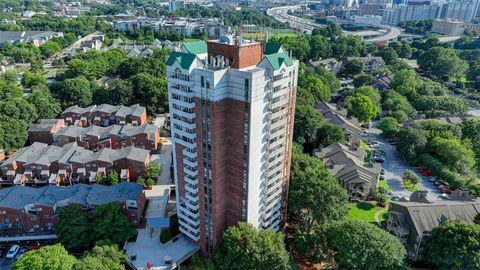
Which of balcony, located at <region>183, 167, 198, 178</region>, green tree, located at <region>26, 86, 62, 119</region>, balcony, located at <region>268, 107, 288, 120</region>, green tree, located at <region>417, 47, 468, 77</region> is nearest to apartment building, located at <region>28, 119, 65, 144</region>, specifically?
green tree, located at <region>26, 86, 62, 119</region>

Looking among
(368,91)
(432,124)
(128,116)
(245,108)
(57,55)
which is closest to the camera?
(245,108)

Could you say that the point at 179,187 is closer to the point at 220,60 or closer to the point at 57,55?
the point at 220,60

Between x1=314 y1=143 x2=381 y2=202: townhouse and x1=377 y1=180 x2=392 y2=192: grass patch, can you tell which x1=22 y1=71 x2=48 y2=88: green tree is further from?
x1=377 y1=180 x2=392 y2=192: grass patch

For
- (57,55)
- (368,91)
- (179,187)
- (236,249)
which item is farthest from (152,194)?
(57,55)

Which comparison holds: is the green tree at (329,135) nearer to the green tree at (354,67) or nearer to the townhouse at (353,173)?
the townhouse at (353,173)

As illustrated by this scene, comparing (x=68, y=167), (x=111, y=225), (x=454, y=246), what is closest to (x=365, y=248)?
(x=454, y=246)

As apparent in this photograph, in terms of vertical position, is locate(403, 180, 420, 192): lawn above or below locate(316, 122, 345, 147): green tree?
below

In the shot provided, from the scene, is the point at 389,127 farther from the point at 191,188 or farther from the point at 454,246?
the point at 191,188
